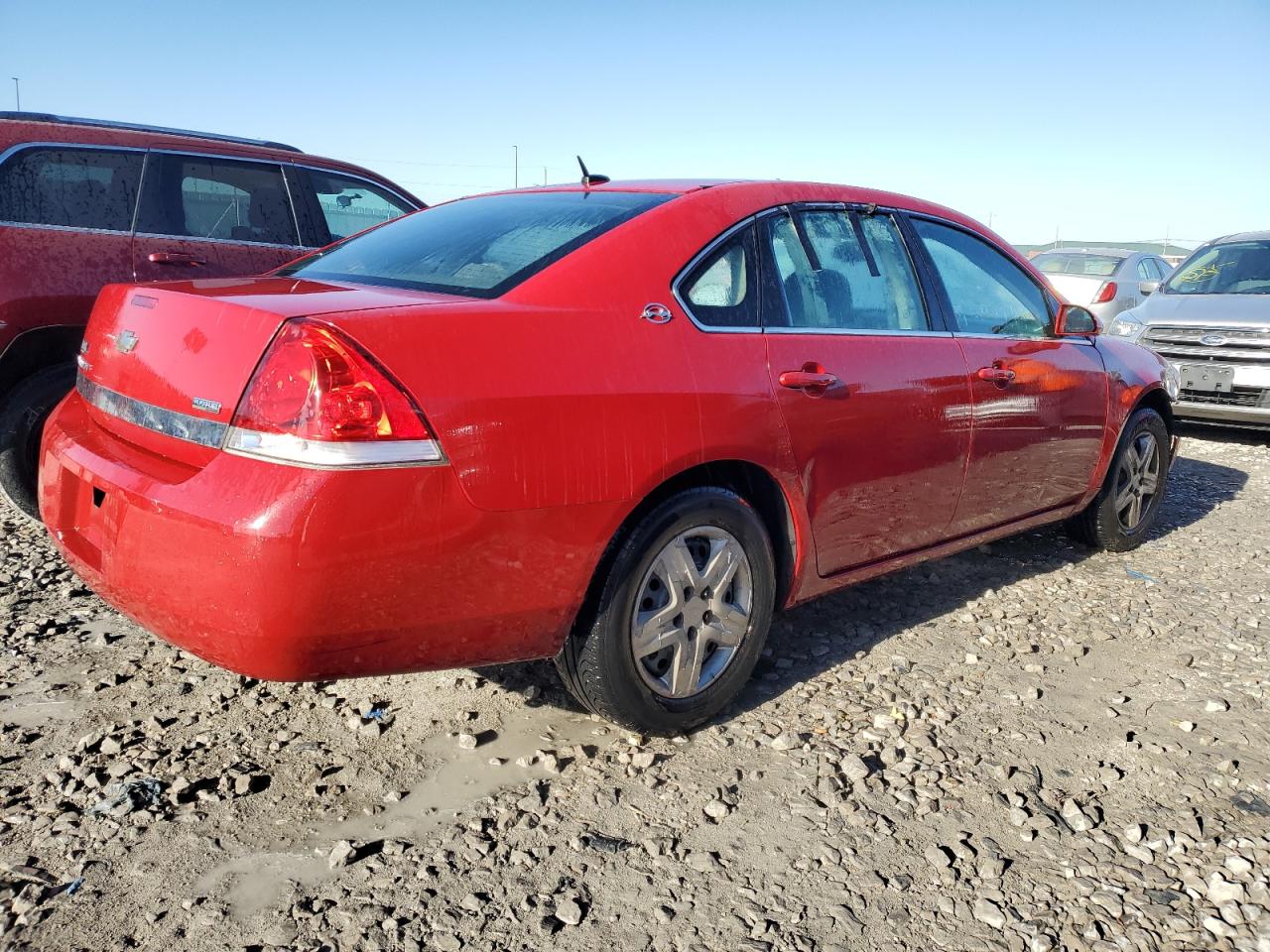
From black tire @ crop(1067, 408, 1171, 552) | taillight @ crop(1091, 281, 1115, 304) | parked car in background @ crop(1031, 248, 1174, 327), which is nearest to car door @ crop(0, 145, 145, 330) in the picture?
black tire @ crop(1067, 408, 1171, 552)

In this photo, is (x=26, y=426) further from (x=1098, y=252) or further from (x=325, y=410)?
(x=1098, y=252)

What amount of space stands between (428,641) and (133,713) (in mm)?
1159

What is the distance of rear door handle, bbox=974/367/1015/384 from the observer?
375cm

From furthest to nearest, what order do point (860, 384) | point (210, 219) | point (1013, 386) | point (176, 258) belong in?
point (210, 219) → point (176, 258) → point (1013, 386) → point (860, 384)

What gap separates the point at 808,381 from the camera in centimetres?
304

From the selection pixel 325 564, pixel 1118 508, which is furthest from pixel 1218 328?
pixel 325 564

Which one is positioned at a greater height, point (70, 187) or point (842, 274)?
point (70, 187)

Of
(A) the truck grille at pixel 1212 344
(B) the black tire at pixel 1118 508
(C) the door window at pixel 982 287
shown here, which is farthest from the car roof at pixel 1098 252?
(C) the door window at pixel 982 287

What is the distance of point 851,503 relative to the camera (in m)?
3.28

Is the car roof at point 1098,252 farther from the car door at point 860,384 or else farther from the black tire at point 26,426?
the black tire at point 26,426

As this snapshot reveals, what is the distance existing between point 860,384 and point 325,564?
5.95ft

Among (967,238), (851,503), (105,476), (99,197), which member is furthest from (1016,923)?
(99,197)

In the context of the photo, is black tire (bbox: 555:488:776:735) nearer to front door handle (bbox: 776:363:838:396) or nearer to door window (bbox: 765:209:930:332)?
front door handle (bbox: 776:363:838:396)

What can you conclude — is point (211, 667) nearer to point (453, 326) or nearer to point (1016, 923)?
point (453, 326)
